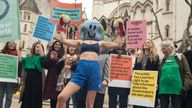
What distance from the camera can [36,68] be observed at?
27.6 feet

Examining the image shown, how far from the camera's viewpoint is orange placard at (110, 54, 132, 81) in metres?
8.83

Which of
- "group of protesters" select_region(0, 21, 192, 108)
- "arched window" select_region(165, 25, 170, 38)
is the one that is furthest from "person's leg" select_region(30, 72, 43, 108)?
"arched window" select_region(165, 25, 170, 38)

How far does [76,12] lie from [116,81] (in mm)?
→ 3222

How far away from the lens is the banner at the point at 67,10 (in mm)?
10844

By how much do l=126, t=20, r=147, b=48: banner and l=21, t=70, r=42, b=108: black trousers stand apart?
3.01m

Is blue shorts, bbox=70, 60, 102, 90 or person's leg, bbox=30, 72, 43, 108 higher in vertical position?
blue shorts, bbox=70, 60, 102, 90

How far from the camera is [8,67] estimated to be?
9336 mm

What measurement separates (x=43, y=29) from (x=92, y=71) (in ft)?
14.7

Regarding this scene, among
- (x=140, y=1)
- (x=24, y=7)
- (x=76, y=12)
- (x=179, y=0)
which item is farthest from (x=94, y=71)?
(x=24, y=7)

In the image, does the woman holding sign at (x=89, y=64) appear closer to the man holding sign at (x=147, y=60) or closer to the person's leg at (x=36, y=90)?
the man holding sign at (x=147, y=60)

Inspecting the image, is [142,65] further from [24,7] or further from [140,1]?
[24,7]

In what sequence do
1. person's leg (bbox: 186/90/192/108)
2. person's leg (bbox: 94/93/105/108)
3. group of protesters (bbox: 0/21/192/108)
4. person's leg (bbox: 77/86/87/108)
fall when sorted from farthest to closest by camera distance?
person's leg (bbox: 186/90/192/108), person's leg (bbox: 94/93/105/108), person's leg (bbox: 77/86/87/108), group of protesters (bbox: 0/21/192/108)

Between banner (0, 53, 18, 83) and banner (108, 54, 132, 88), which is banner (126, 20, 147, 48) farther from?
banner (0, 53, 18, 83)

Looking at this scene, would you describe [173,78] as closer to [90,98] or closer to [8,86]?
[90,98]
